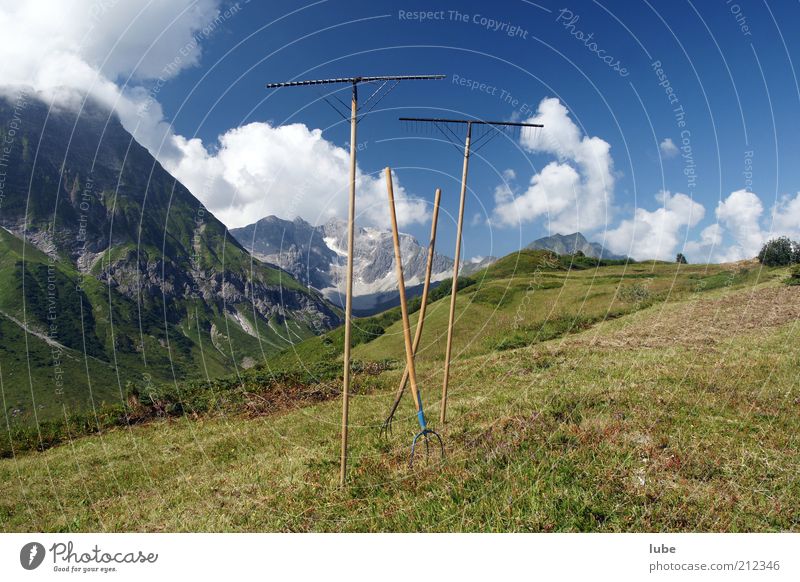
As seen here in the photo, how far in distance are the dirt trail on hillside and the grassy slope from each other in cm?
155

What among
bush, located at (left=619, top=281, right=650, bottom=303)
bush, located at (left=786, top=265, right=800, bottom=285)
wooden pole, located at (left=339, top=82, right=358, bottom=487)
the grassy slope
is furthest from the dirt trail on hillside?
wooden pole, located at (left=339, top=82, right=358, bottom=487)

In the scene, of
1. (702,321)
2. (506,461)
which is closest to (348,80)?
(506,461)

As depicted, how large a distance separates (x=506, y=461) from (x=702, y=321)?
23.0 metres

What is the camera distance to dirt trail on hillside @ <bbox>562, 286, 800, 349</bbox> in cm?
2155

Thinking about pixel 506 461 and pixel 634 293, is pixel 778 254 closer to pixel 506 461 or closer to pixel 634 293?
pixel 634 293

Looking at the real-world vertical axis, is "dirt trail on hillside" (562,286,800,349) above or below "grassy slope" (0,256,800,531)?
above

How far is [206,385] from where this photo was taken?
22.2m

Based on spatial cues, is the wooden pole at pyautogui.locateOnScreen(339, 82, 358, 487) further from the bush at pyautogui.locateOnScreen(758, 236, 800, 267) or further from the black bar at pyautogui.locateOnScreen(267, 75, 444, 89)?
the bush at pyautogui.locateOnScreen(758, 236, 800, 267)

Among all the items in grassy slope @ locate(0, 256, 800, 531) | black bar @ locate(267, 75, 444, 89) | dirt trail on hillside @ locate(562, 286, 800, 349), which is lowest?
grassy slope @ locate(0, 256, 800, 531)

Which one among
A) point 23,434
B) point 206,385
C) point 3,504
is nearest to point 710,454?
point 3,504

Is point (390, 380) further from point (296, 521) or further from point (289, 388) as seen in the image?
point (296, 521)

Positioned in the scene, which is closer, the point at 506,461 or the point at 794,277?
the point at 506,461

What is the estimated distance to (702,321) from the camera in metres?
25.6

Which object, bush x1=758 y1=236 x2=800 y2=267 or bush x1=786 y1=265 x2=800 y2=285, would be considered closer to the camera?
bush x1=786 y1=265 x2=800 y2=285
